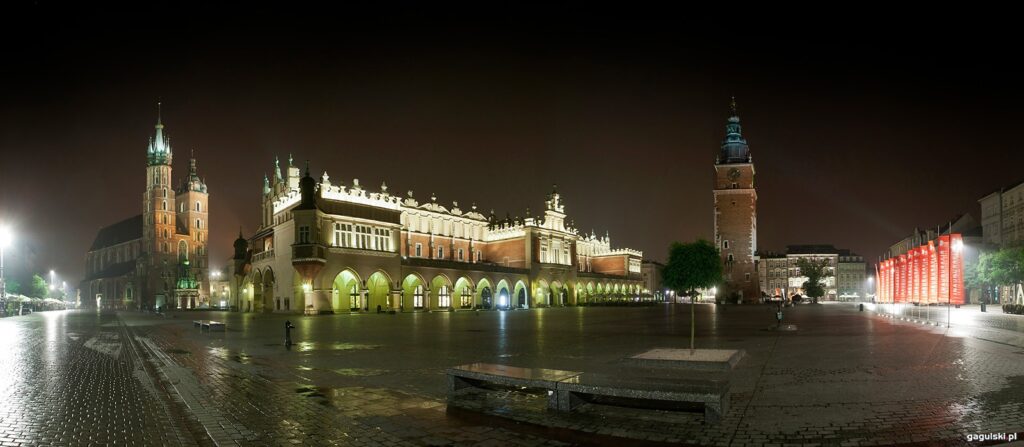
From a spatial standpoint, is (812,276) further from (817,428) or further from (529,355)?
(817,428)

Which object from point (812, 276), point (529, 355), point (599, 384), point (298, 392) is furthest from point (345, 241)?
point (812, 276)

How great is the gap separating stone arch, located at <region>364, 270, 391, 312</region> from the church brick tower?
176 ft

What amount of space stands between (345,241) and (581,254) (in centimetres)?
6143

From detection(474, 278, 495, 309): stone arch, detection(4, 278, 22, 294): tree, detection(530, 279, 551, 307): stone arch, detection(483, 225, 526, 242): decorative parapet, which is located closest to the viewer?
detection(474, 278, 495, 309): stone arch

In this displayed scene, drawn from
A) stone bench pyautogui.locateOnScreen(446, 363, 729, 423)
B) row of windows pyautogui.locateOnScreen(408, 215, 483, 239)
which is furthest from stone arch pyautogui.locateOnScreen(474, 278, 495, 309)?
stone bench pyautogui.locateOnScreen(446, 363, 729, 423)

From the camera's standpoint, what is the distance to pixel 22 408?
10867 millimetres

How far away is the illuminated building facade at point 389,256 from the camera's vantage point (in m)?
58.2

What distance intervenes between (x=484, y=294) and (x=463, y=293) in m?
5.22

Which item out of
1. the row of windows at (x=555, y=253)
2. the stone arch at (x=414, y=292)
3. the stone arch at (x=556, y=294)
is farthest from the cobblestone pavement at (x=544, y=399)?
the stone arch at (x=556, y=294)

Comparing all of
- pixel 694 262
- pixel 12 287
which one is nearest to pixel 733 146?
pixel 694 262

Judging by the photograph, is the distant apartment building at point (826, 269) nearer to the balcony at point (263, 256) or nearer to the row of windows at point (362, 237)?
the row of windows at point (362, 237)

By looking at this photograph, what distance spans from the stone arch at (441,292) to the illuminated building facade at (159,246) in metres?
65.6

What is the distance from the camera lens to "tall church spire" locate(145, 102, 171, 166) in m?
127

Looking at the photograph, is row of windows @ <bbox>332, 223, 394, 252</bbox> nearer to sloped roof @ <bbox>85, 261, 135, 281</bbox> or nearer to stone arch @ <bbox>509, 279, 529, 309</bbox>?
stone arch @ <bbox>509, 279, 529, 309</bbox>
